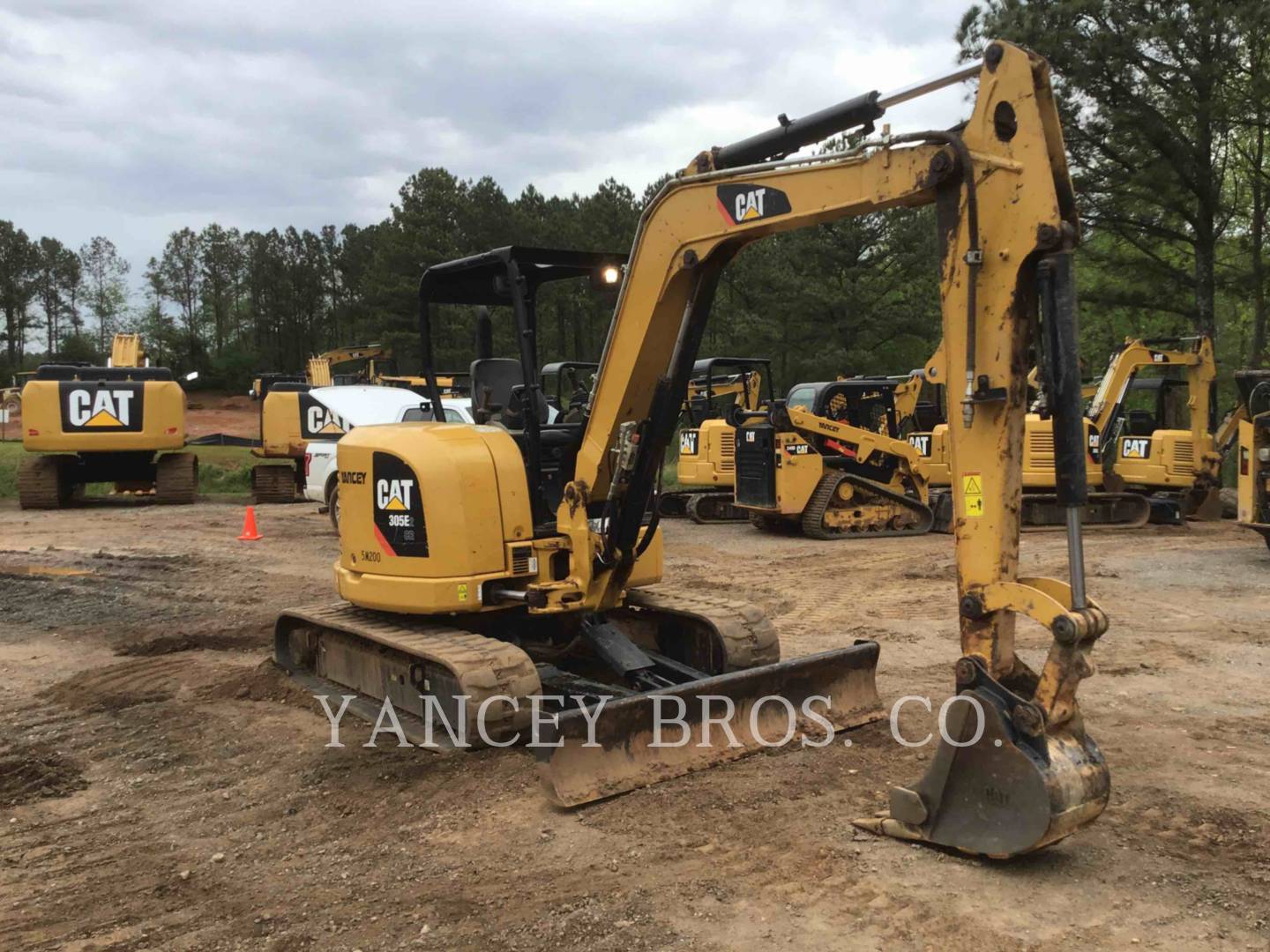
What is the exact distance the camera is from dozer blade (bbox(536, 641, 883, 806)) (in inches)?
181

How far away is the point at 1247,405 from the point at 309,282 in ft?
194

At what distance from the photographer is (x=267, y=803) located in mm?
4766

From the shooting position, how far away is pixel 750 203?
474cm

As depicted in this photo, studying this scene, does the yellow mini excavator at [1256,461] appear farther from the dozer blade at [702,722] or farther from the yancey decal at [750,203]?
the yancey decal at [750,203]

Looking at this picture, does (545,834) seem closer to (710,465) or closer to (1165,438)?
(710,465)

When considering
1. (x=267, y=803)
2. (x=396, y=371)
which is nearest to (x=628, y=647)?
(x=267, y=803)

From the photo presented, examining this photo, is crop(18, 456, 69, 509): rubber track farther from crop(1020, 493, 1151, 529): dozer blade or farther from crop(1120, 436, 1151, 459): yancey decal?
crop(1120, 436, 1151, 459): yancey decal

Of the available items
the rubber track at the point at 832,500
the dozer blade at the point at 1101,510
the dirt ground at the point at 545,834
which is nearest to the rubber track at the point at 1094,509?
the dozer blade at the point at 1101,510

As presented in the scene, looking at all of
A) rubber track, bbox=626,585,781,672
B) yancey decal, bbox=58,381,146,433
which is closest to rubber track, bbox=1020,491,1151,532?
rubber track, bbox=626,585,781,672

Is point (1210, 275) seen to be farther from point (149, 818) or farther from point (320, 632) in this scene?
point (149, 818)

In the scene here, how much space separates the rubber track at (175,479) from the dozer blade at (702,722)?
1589 cm

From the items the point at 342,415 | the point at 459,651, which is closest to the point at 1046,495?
the point at 342,415

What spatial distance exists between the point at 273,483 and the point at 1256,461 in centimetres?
1571

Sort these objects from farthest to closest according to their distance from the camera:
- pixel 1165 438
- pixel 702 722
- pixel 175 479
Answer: pixel 175 479
pixel 1165 438
pixel 702 722
